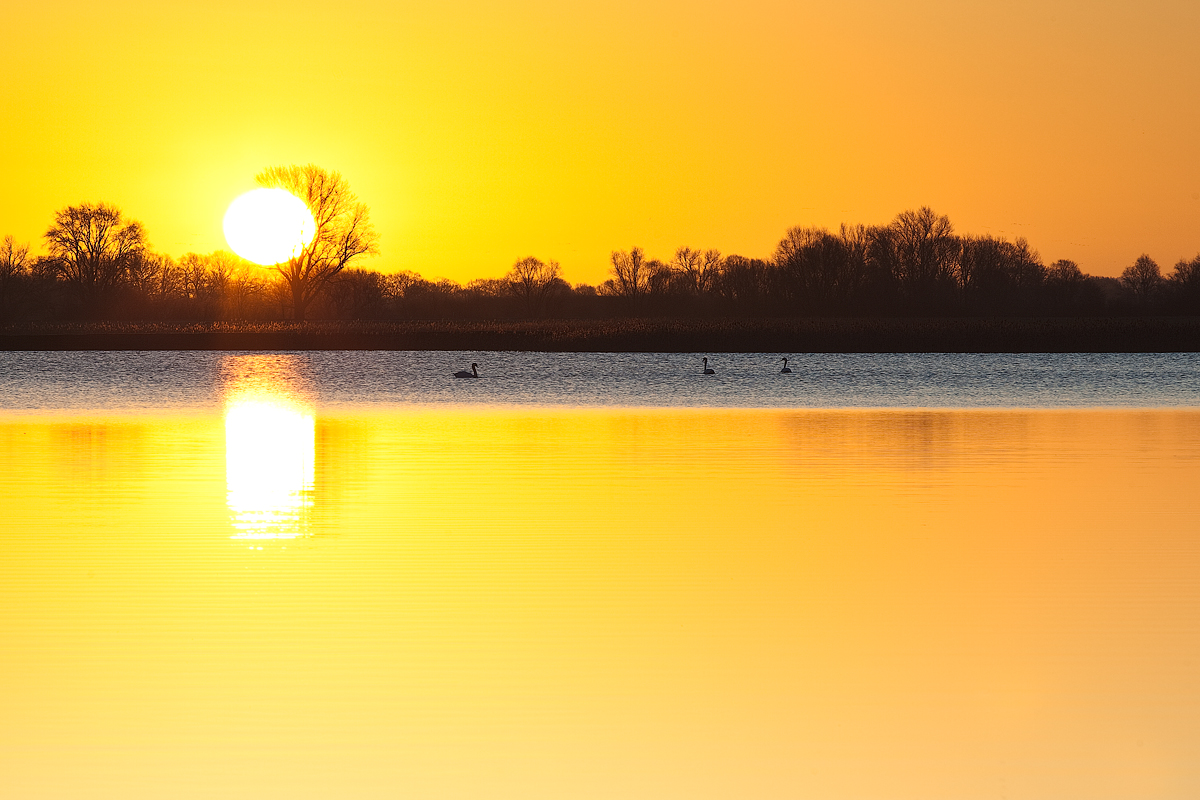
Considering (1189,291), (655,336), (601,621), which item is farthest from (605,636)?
(1189,291)

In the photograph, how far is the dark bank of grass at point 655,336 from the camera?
157ft

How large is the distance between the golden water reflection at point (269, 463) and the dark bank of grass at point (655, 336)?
2058 centimetres

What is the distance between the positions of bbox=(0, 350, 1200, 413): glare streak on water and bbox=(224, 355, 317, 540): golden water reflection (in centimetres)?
152

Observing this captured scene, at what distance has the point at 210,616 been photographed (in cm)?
730

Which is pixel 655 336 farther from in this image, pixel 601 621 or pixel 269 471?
pixel 601 621

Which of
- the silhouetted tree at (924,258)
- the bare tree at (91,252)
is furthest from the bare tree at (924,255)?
the bare tree at (91,252)

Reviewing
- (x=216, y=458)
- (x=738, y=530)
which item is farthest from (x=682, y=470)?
(x=216, y=458)

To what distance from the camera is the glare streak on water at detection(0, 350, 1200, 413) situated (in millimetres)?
28031

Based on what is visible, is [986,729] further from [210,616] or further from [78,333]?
[78,333]

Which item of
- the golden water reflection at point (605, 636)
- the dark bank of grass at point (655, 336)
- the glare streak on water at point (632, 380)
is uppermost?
the dark bank of grass at point (655, 336)

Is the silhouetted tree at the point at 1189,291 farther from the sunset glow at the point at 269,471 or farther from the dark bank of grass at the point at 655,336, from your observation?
the sunset glow at the point at 269,471

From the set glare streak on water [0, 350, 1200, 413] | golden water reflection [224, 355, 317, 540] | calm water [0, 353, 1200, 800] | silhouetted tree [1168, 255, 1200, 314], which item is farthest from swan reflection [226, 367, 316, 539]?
silhouetted tree [1168, 255, 1200, 314]

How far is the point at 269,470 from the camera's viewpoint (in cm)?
1466

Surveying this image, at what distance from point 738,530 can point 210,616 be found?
4423 mm
